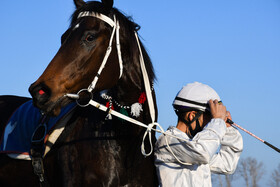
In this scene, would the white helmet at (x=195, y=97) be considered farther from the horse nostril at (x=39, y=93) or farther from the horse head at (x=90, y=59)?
the horse nostril at (x=39, y=93)

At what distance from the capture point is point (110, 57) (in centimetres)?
404

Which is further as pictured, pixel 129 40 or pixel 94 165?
pixel 129 40

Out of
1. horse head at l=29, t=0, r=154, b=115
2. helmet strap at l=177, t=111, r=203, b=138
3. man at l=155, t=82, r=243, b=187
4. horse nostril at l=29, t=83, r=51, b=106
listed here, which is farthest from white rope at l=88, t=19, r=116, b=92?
helmet strap at l=177, t=111, r=203, b=138

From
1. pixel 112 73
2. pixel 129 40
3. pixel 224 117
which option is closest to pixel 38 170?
pixel 112 73

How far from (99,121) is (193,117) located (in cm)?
98

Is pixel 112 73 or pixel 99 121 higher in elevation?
pixel 112 73

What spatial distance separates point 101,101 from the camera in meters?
4.41

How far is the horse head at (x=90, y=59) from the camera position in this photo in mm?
3631

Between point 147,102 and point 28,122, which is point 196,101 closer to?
point 147,102

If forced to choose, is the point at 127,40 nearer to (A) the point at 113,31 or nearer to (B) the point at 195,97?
(A) the point at 113,31

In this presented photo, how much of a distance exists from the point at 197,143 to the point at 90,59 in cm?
130

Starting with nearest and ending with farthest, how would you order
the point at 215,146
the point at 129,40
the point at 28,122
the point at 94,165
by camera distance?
the point at 215,146 → the point at 94,165 → the point at 129,40 → the point at 28,122

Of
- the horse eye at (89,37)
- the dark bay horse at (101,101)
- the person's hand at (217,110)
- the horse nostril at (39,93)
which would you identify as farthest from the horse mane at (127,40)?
the horse nostril at (39,93)

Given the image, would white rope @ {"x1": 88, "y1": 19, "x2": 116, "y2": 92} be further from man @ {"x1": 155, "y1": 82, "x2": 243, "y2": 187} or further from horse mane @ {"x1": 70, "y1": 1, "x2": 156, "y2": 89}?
man @ {"x1": 155, "y1": 82, "x2": 243, "y2": 187}
